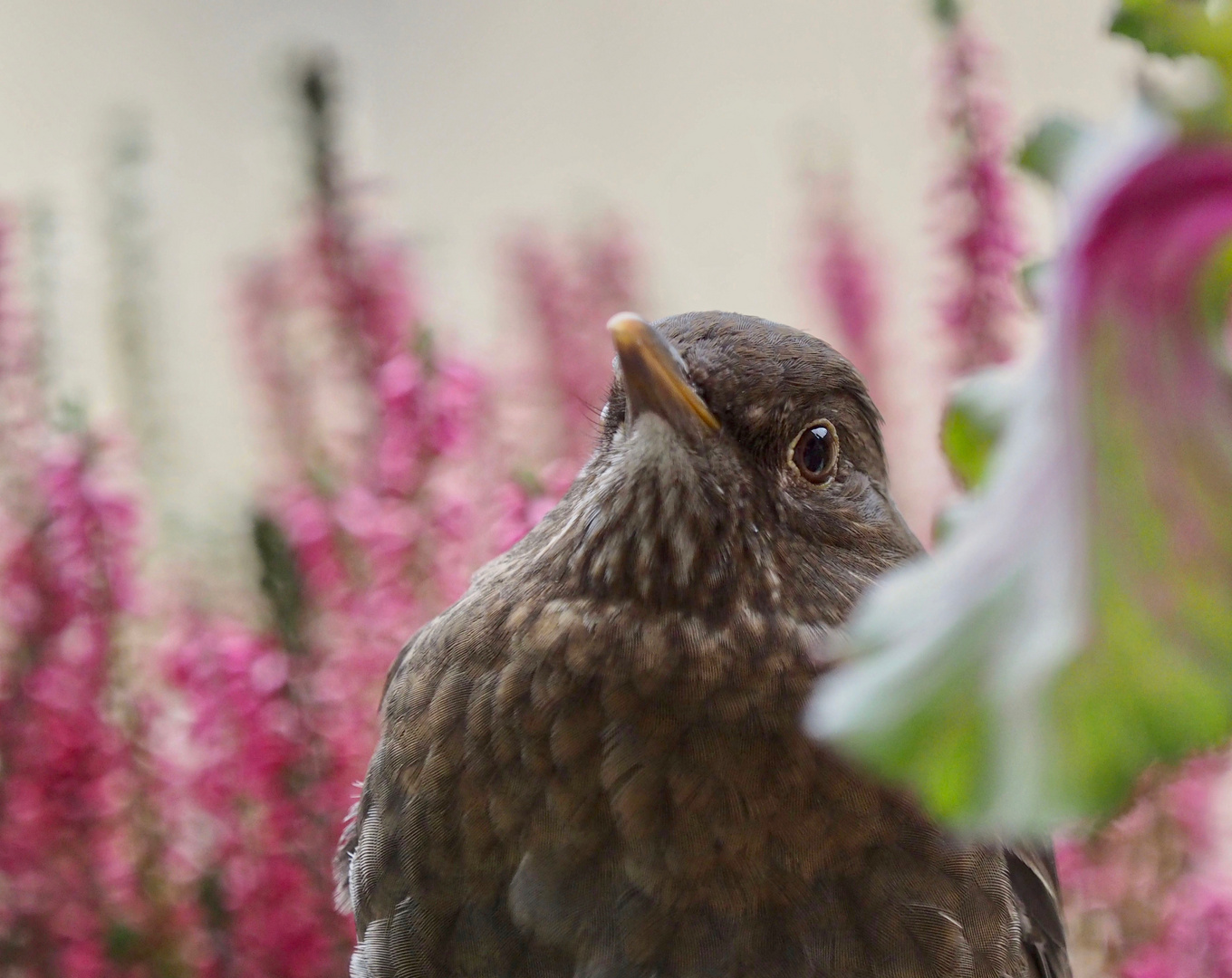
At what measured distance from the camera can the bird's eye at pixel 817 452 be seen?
2.88 ft

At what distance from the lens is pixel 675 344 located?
870 mm

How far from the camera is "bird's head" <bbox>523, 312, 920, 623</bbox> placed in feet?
2.68

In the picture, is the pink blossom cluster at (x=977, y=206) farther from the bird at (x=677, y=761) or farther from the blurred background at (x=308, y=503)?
the bird at (x=677, y=761)

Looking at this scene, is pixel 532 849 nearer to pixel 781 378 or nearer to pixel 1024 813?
pixel 781 378

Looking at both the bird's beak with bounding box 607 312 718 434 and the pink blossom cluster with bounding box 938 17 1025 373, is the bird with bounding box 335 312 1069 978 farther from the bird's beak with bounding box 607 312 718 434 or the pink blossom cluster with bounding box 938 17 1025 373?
the pink blossom cluster with bounding box 938 17 1025 373

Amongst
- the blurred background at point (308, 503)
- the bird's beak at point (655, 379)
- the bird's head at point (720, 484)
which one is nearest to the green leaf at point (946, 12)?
the blurred background at point (308, 503)

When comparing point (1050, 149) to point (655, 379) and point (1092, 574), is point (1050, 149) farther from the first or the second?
point (655, 379)

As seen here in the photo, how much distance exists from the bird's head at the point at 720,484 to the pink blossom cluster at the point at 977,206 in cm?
46

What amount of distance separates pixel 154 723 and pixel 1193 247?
1.30 meters

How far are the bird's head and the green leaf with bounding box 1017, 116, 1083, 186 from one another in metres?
0.58

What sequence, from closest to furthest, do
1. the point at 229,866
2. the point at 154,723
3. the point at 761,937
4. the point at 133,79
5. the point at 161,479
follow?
the point at 761,937 < the point at 229,866 < the point at 154,723 < the point at 161,479 < the point at 133,79

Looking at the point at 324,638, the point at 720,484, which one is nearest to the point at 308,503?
the point at 324,638

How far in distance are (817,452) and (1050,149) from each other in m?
0.72

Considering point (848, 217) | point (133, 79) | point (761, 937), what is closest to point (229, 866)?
point (761, 937)
